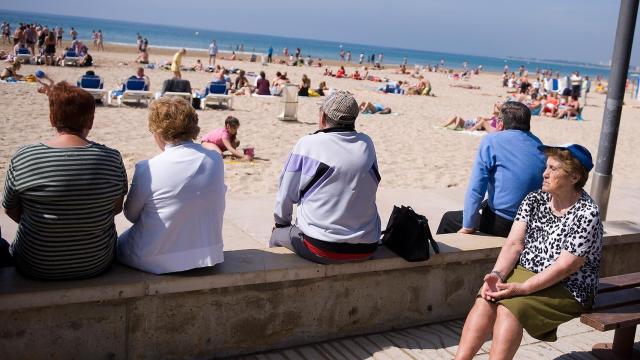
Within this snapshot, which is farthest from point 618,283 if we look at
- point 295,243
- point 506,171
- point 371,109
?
point 371,109

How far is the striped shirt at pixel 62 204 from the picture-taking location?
8.86ft

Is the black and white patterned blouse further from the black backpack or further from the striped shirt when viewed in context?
the striped shirt

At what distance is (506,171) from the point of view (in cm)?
412

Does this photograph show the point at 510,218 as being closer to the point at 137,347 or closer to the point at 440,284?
the point at 440,284

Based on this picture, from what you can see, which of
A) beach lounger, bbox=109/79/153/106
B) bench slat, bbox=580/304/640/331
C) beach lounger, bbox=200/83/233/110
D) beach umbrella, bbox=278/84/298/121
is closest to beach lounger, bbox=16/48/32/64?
beach lounger, bbox=109/79/153/106

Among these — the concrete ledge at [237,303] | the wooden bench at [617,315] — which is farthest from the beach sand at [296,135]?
the wooden bench at [617,315]

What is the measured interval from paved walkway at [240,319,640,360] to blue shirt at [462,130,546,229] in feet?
2.74

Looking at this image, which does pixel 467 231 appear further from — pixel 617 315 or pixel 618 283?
pixel 617 315

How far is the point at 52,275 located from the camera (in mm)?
2840

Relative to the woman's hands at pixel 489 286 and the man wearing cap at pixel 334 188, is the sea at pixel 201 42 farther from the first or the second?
the woman's hands at pixel 489 286

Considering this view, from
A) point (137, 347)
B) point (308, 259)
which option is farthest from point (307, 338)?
point (137, 347)

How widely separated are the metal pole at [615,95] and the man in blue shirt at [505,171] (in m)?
1.02

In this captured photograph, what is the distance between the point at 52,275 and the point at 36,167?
0.50m

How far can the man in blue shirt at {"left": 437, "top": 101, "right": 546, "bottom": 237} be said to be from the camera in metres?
4.09
